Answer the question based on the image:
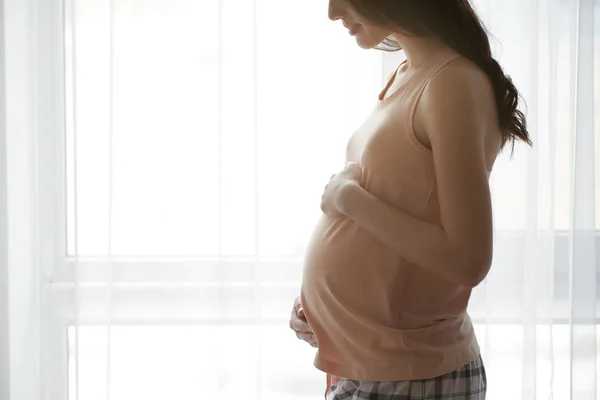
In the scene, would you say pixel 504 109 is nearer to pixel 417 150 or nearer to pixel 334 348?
pixel 417 150

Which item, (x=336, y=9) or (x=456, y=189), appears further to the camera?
(x=336, y=9)

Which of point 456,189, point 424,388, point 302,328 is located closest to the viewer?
point 456,189

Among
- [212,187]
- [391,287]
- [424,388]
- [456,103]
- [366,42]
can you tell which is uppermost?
[366,42]

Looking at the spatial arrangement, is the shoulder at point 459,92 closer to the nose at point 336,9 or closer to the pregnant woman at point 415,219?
the pregnant woman at point 415,219

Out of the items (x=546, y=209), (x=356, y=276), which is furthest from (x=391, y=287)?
(x=546, y=209)

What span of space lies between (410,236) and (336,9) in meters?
0.34

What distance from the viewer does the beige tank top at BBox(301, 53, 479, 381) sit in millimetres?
881

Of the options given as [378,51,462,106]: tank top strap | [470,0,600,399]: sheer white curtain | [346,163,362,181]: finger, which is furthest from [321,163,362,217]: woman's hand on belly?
[470,0,600,399]: sheer white curtain

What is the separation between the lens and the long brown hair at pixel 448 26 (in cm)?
86

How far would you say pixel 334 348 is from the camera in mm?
950

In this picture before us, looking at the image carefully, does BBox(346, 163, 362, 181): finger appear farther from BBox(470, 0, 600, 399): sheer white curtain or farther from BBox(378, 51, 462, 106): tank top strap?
BBox(470, 0, 600, 399): sheer white curtain

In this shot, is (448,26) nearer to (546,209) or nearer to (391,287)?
(391,287)

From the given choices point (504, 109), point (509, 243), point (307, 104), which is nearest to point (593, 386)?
point (509, 243)

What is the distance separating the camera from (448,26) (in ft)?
2.90
